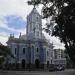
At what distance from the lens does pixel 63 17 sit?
70.4ft

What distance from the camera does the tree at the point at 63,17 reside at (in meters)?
20.8

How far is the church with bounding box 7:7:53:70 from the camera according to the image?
299ft

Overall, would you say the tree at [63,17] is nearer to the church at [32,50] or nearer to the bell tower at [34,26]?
the church at [32,50]

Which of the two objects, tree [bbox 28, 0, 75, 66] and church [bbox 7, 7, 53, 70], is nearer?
tree [bbox 28, 0, 75, 66]

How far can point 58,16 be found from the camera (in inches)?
873

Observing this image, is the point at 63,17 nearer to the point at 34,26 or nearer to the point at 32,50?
the point at 32,50

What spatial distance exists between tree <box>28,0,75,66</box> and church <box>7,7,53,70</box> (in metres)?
65.4

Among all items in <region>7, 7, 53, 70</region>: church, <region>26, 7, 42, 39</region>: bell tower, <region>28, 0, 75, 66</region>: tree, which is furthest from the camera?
<region>26, 7, 42, 39</region>: bell tower

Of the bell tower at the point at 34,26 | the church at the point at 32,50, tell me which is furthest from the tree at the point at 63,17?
the bell tower at the point at 34,26

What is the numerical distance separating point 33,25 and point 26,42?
8738 millimetres

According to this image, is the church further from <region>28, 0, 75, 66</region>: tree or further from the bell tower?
<region>28, 0, 75, 66</region>: tree

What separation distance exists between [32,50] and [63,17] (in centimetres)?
7192

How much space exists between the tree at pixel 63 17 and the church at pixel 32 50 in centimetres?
6537

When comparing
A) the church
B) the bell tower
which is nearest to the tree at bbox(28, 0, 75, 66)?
the church
